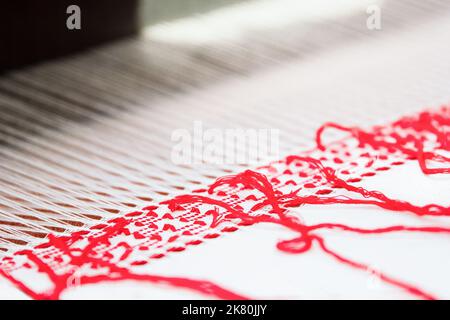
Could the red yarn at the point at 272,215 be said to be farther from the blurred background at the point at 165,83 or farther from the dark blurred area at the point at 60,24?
the dark blurred area at the point at 60,24

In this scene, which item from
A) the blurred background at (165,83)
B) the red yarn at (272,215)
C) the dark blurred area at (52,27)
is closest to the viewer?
the red yarn at (272,215)

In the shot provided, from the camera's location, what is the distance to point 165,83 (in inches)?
67.1

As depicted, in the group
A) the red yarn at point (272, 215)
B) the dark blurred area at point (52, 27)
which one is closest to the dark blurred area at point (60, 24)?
the dark blurred area at point (52, 27)

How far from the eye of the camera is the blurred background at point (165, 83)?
1245 mm

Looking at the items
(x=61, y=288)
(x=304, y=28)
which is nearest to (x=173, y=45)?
(x=304, y=28)

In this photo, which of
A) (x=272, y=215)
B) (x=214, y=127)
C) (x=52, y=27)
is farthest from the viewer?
(x=52, y=27)

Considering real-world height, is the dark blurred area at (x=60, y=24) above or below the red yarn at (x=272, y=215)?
above

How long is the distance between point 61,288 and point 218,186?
1.11 feet

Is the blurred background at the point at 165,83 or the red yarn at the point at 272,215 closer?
the red yarn at the point at 272,215

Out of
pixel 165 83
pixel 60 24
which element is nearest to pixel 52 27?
pixel 60 24

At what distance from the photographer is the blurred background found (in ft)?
4.09

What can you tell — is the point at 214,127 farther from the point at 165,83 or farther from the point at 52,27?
the point at 52,27
